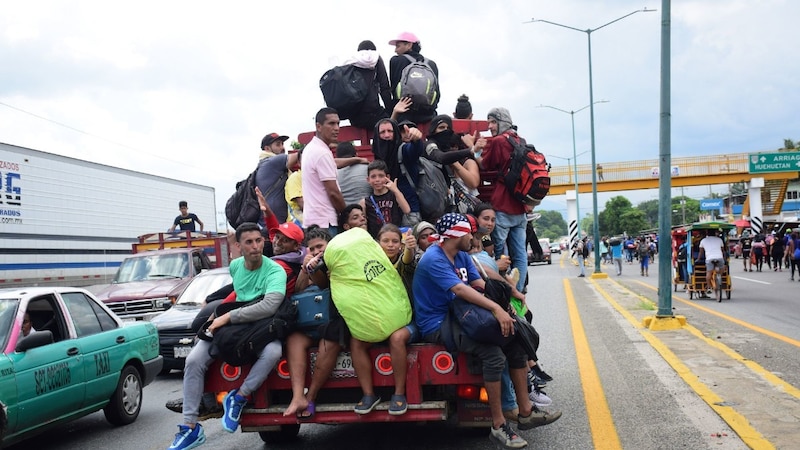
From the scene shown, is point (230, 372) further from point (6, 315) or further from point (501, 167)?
point (501, 167)

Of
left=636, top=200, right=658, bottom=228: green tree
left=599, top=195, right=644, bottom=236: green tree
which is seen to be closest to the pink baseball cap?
left=599, top=195, right=644, bottom=236: green tree

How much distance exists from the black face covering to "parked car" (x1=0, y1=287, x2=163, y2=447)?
13.5 ft

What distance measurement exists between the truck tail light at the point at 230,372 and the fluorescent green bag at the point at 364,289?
930 millimetres

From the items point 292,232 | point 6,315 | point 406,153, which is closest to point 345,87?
point 406,153

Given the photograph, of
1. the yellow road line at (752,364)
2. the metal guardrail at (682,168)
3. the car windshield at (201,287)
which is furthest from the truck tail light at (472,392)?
the metal guardrail at (682,168)

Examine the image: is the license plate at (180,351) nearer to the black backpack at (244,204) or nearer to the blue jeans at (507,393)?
the black backpack at (244,204)

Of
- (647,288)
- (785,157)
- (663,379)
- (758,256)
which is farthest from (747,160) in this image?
(663,379)

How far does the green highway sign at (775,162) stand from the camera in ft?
152

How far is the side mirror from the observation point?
20.9 ft

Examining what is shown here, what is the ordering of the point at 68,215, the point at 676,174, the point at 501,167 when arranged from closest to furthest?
the point at 501,167 < the point at 68,215 < the point at 676,174

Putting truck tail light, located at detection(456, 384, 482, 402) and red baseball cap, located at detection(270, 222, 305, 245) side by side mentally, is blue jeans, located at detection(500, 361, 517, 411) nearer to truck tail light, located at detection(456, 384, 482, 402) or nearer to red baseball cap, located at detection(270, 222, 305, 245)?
truck tail light, located at detection(456, 384, 482, 402)

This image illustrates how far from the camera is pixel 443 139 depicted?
7.26 meters

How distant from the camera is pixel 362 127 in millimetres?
8094

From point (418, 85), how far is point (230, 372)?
11.8 ft
